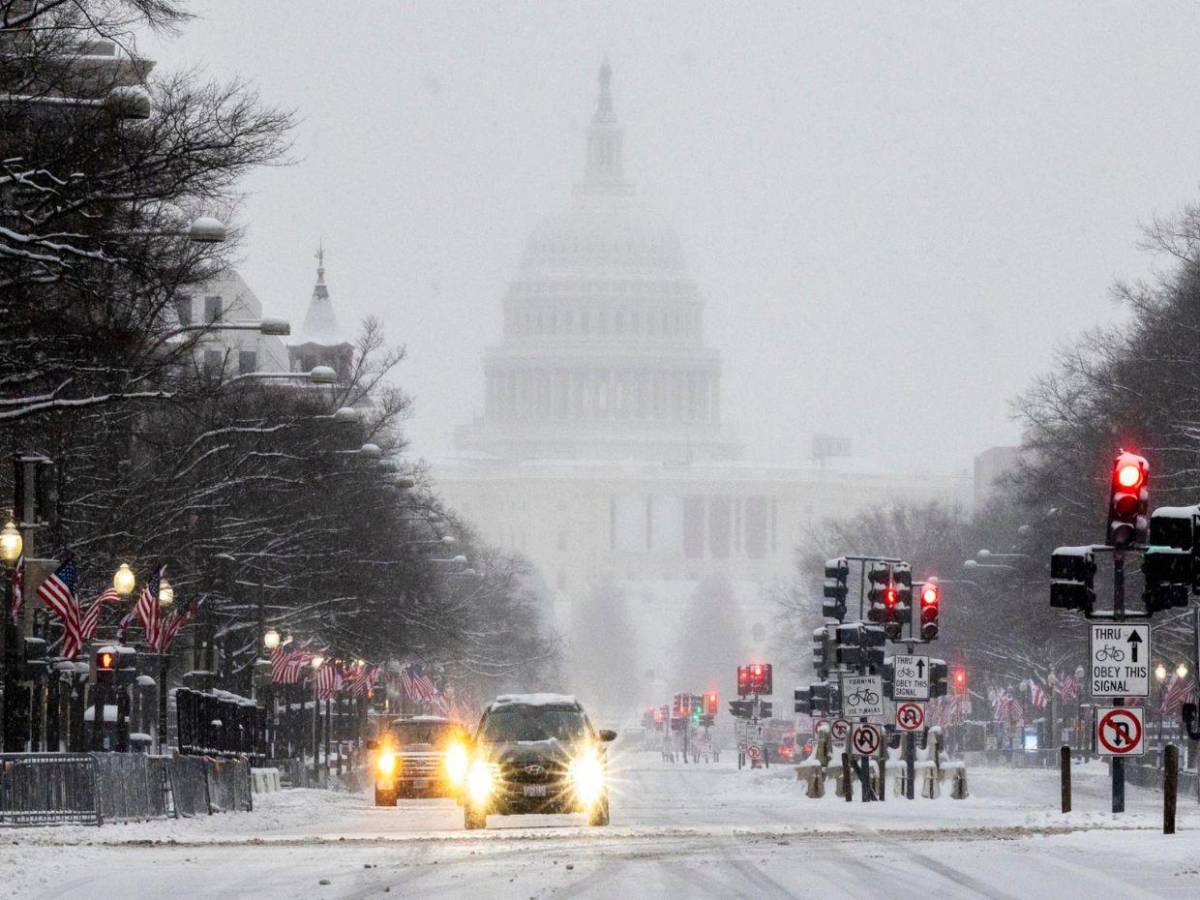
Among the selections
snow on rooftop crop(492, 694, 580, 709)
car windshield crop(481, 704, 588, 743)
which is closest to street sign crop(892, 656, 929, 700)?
snow on rooftop crop(492, 694, 580, 709)

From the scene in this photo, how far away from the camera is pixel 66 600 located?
1841 inches

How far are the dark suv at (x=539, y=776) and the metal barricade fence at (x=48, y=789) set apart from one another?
441 centimetres

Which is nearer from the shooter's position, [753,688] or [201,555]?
[201,555]

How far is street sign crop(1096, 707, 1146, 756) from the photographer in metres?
35.2

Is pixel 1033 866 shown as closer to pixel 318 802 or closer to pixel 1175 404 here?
pixel 318 802

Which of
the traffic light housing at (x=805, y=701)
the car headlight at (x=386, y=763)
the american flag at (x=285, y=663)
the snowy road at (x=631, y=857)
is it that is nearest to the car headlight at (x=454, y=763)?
the car headlight at (x=386, y=763)

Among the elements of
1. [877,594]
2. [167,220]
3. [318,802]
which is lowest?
[318,802]

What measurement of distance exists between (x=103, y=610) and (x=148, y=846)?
84.0ft

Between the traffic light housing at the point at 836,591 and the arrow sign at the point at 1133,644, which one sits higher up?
the traffic light housing at the point at 836,591

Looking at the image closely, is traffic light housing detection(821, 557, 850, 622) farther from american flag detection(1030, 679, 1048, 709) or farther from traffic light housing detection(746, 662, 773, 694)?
american flag detection(1030, 679, 1048, 709)

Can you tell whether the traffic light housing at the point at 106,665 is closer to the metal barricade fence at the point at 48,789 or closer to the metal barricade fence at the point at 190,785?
the metal barricade fence at the point at 190,785

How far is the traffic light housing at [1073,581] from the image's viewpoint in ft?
110

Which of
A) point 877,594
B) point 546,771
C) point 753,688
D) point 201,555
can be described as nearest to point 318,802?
point 201,555

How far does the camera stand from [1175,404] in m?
64.6
